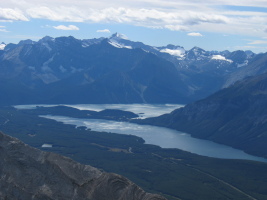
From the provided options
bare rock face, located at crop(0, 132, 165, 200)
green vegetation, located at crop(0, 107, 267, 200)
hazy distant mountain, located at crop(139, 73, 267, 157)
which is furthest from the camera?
hazy distant mountain, located at crop(139, 73, 267, 157)

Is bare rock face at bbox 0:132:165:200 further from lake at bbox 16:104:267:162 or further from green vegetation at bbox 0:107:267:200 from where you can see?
lake at bbox 16:104:267:162

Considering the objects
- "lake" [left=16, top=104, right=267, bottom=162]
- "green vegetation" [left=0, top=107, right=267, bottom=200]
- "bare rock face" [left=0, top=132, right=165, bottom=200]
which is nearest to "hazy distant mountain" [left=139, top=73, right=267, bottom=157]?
"lake" [left=16, top=104, right=267, bottom=162]

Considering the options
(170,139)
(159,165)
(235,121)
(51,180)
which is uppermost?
(51,180)

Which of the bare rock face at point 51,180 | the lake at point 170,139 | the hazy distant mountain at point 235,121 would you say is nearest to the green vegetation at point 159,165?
the lake at point 170,139

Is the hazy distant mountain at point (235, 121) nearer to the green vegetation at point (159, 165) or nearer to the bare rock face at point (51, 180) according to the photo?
the green vegetation at point (159, 165)

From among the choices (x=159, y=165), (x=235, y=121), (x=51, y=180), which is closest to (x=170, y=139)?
(x=235, y=121)

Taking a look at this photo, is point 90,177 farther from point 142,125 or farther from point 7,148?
point 142,125

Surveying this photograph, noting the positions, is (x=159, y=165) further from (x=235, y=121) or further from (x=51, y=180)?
(x=51, y=180)
